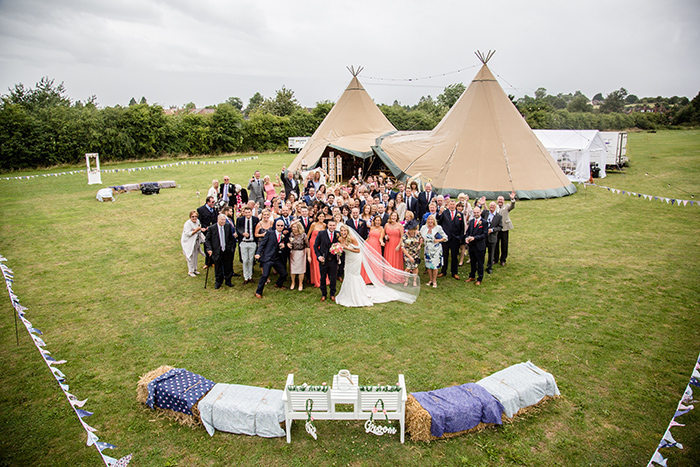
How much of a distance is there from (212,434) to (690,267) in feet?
32.8

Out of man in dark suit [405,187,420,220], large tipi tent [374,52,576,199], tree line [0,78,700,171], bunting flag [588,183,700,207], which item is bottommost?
bunting flag [588,183,700,207]

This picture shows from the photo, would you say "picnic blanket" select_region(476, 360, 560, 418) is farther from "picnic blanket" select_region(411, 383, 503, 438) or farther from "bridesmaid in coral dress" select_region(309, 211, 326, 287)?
"bridesmaid in coral dress" select_region(309, 211, 326, 287)

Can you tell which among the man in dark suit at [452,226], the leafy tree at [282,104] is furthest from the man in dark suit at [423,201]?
the leafy tree at [282,104]

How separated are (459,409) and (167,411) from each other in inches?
125

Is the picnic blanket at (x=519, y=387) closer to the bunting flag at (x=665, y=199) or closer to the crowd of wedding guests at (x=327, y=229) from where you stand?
the crowd of wedding guests at (x=327, y=229)

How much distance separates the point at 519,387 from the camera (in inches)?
173

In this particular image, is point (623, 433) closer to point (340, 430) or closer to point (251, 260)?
point (340, 430)

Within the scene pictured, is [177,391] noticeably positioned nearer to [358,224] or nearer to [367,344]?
[367,344]

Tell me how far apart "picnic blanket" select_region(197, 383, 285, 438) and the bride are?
3.11 meters

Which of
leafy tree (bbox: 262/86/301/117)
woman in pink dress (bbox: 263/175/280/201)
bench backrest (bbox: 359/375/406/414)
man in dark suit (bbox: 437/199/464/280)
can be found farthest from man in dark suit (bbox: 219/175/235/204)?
leafy tree (bbox: 262/86/301/117)

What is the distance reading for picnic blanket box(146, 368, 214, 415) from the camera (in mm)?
4258

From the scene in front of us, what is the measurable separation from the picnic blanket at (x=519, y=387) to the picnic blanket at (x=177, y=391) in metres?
3.11

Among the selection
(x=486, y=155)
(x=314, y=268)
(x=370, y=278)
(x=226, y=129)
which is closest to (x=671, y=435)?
(x=370, y=278)

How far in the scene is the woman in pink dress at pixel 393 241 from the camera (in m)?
7.91
